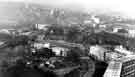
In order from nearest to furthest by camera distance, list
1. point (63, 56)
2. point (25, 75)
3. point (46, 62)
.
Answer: point (25, 75) → point (46, 62) → point (63, 56)

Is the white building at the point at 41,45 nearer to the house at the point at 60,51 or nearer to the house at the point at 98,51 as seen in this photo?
the house at the point at 60,51

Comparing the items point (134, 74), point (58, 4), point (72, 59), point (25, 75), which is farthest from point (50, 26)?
point (134, 74)

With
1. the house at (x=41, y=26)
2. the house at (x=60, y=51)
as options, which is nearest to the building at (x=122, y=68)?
the house at (x=60, y=51)

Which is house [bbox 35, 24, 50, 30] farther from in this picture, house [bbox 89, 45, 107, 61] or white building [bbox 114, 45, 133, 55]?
white building [bbox 114, 45, 133, 55]

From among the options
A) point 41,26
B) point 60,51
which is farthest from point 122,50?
point 41,26

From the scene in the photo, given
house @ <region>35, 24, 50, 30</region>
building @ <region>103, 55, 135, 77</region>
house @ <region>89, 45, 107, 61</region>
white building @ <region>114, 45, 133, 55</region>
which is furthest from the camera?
house @ <region>35, 24, 50, 30</region>

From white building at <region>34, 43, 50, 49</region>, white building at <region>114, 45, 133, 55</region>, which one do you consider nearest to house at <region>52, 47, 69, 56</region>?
white building at <region>34, 43, 50, 49</region>

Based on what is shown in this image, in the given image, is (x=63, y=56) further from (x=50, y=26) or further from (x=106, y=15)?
(x=106, y=15)

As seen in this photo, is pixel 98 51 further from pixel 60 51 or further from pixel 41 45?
pixel 41 45

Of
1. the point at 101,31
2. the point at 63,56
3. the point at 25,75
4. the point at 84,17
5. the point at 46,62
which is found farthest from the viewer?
the point at 84,17

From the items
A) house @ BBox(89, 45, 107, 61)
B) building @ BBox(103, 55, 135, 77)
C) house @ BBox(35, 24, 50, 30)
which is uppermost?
house @ BBox(35, 24, 50, 30)

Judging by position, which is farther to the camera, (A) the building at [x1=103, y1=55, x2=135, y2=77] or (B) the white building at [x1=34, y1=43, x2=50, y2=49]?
(B) the white building at [x1=34, y1=43, x2=50, y2=49]
